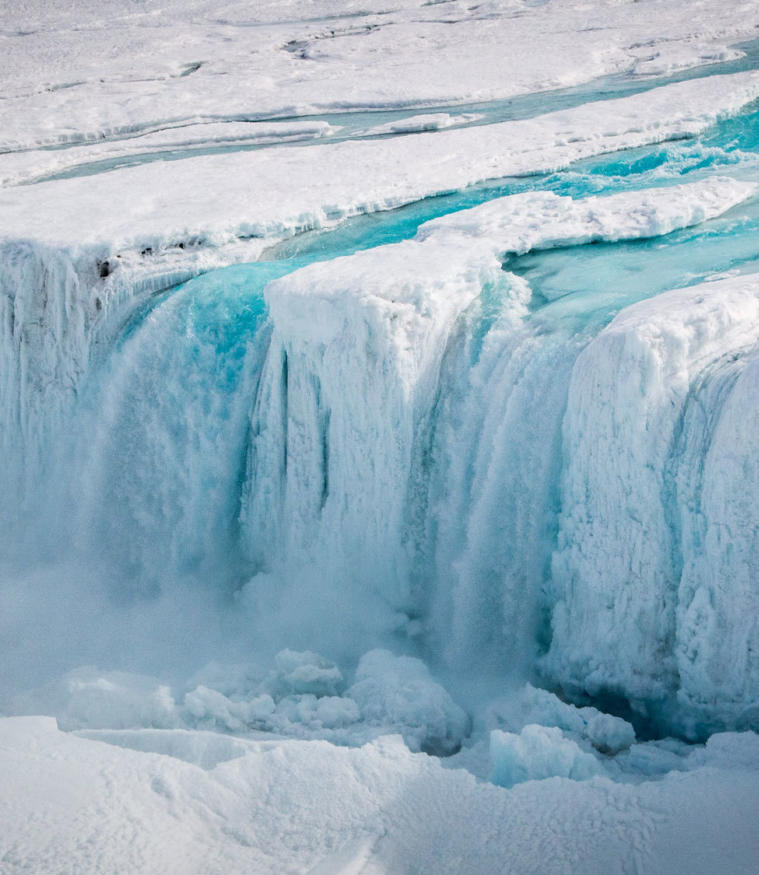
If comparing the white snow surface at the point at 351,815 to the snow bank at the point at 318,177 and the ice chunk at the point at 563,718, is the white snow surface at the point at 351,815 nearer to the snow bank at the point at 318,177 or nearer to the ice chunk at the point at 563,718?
the ice chunk at the point at 563,718

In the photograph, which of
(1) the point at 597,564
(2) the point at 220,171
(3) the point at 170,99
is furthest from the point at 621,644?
(3) the point at 170,99

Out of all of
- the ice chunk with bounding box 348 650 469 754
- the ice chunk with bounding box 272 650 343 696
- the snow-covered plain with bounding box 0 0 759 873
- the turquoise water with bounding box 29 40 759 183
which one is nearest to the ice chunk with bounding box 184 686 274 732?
the snow-covered plain with bounding box 0 0 759 873

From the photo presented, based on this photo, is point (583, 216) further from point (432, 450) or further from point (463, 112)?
point (463, 112)

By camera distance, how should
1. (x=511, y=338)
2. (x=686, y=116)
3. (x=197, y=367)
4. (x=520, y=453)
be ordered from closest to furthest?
(x=520, y=453), (x=511, y=338), (x=197, y=367), (x=686, y=116)

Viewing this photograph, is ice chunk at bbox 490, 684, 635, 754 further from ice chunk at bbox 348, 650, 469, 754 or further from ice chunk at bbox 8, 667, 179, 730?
ice chunk at bbox 8, 667, 179, 730

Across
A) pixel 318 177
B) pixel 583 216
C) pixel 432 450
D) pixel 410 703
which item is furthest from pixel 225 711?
pixel 318 177

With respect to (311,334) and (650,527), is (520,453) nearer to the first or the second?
(650,527)
